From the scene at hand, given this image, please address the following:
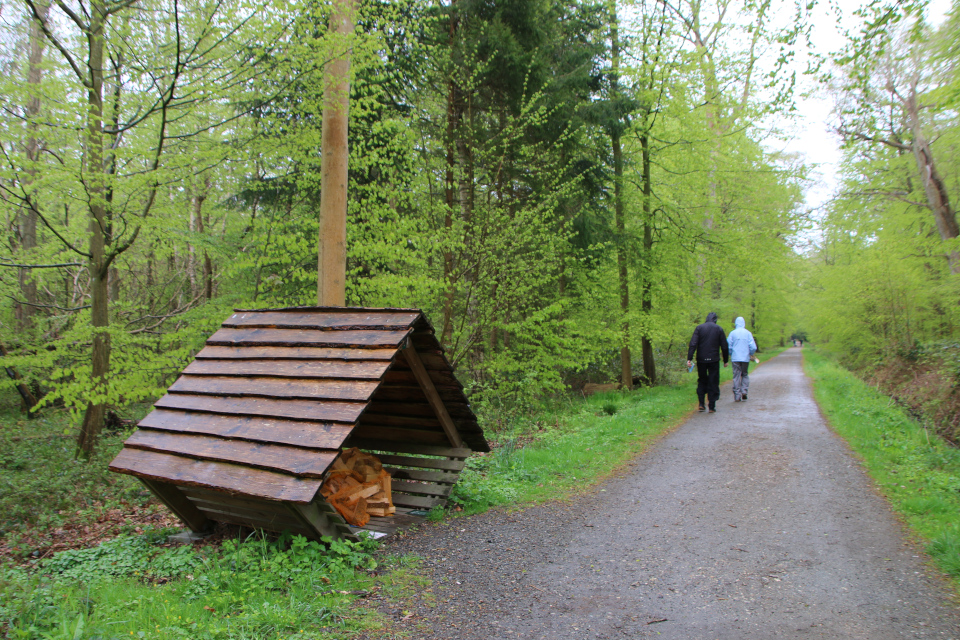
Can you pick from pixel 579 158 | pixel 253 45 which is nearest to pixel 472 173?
pixel 579 158

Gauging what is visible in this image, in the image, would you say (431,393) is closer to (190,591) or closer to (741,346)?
(190,591)

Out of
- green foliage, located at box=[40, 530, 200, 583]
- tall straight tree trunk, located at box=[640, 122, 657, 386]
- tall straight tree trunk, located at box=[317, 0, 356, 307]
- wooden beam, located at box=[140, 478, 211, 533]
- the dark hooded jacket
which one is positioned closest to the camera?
green foliage, located at box=[40, 530, 200, 583]

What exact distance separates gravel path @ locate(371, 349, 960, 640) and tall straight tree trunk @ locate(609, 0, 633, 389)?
7.87 m

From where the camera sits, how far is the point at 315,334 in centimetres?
538

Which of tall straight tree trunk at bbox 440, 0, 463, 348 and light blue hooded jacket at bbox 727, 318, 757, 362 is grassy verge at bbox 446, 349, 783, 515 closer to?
light blue hooded jacket at bbox 727, 318, 757, 362


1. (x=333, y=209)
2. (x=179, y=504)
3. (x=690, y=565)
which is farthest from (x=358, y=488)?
(x=333, y=209)

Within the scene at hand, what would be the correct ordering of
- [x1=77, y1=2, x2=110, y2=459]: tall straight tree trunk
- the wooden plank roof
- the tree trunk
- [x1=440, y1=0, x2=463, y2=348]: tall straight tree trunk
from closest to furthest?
1. the wooden plank roof
2. [x1=77, y1=2, x2=110, y2=459]: tall straight tree trunk
3. [x1=440, y1=0, x2=463, y2=348]: tall straight tree trunk
4. the tree trunk

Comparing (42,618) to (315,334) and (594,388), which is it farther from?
(594,388)

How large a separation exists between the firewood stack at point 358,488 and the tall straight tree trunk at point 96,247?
4.26 m

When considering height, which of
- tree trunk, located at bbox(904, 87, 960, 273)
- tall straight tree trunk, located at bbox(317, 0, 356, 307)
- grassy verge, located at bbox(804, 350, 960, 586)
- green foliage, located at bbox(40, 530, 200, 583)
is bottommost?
green foliage, located at bbox(40, 530, 200, 583)

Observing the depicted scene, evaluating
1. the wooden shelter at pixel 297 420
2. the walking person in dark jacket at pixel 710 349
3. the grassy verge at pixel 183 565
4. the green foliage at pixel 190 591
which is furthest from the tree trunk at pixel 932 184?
the green foliage at pixel 190 591

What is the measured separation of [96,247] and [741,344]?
12.1 metres

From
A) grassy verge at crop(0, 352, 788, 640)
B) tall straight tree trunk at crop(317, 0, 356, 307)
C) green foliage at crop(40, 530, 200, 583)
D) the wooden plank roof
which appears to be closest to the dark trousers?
grassy verge at crop(0, 352, 788, 640)

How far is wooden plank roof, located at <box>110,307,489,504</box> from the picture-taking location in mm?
4258
